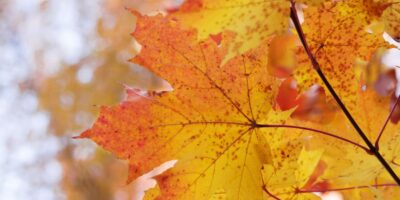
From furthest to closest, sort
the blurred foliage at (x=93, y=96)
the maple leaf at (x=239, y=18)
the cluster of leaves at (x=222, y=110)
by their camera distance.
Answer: the blurred foliage at (x=93, y=96), the cluster of leaves at (x=222, y=110), the maple leaf at (x=239, y=18)

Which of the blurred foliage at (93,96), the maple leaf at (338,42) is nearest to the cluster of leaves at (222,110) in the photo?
the maple leaf at (338,42)

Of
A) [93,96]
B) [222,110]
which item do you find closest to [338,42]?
[222,110]

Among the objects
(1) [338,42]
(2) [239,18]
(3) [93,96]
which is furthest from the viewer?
(3) [93,96]

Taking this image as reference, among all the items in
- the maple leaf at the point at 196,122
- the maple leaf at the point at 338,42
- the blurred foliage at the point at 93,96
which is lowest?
the maple leaf at the point at 196,122

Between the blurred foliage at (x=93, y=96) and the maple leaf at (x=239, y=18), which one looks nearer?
the maple leaf at (x=239, y=18)

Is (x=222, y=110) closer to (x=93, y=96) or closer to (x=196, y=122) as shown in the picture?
(x=196, y=122)

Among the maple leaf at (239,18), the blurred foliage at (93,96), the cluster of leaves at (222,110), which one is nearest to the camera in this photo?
the maple leaf at (239,18)

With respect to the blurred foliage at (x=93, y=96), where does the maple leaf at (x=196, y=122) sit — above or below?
below

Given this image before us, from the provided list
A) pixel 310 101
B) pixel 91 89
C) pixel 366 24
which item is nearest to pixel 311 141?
pixel 366 24

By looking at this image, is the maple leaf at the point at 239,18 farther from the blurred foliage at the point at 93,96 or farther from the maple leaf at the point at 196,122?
the blurred foliage at the point at 93,96
